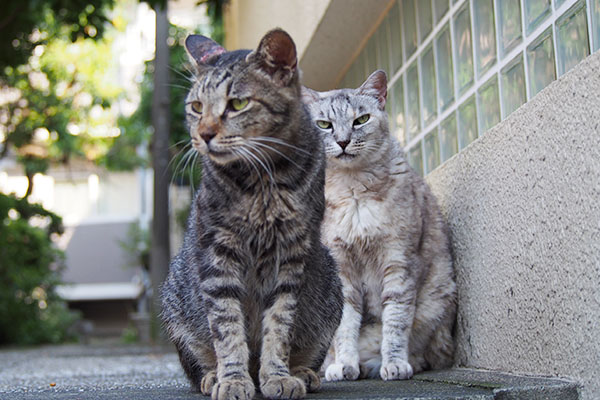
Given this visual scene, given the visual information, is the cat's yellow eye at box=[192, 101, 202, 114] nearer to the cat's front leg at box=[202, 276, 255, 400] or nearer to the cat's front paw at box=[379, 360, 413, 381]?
the cat's front leg at box=[202, 276, 255, 400]

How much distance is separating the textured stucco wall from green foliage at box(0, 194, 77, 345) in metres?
9.04

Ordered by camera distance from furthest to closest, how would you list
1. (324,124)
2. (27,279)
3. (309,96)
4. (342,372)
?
(27,279) → (309,96) → (324,124) → (342,372)

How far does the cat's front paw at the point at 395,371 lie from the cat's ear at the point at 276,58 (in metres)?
1.19

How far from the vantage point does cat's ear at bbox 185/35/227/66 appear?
2.49m

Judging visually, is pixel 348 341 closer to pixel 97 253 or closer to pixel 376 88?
pixel 376 88

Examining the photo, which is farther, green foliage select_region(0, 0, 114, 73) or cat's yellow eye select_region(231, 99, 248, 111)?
green foliage select_region(0, 0, 114, 73)

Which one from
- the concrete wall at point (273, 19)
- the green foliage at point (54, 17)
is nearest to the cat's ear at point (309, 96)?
the concrete wall at point (273, 19)

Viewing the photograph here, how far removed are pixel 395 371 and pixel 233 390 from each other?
2.99 feet

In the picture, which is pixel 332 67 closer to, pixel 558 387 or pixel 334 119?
pixel 334 119

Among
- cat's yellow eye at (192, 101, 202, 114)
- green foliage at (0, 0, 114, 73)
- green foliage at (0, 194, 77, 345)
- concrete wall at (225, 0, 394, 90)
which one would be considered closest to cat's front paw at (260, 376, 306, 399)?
cat's yellow eye at (192, 101, 202, 114)

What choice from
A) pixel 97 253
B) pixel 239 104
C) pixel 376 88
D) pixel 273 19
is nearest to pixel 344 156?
pixel 376 88

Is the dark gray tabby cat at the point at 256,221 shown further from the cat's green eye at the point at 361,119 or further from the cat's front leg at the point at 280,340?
the cat's green eye at the point at 361,119

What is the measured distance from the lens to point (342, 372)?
2805 mm

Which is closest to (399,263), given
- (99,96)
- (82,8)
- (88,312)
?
(82,8)
